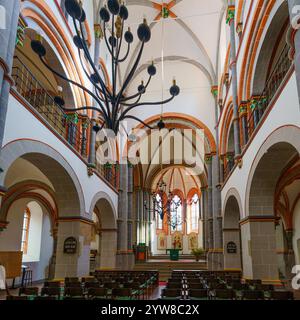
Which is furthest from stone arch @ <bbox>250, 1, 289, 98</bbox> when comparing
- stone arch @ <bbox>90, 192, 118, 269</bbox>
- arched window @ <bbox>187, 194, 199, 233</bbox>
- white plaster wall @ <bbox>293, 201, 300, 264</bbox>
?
arched window @ <bbox>187, 194, 199, 233</bbox>

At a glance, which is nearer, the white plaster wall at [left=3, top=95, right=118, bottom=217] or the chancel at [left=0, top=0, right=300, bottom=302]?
Answer: the chancel at [left=0, top=0, right=300, bottom=302]

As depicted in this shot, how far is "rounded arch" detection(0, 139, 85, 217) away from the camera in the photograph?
7625mm

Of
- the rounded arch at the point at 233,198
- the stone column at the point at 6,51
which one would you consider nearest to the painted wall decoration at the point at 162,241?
the rounded arch at the point at 233,198

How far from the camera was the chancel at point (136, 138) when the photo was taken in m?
6.99

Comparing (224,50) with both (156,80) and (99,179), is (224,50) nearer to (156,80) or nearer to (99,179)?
(156,80)

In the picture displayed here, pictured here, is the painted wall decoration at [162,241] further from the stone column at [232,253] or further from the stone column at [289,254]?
the stone column at [232,253]

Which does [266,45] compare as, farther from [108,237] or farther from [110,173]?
[108,237]

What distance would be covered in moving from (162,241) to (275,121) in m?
26.5

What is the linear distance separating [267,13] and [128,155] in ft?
42.1

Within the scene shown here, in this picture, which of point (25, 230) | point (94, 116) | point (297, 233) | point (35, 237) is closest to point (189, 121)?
point (94, 116)

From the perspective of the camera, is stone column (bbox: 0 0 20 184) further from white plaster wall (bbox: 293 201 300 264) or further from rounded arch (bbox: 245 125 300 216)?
white plaster wall (bbox: 293 201 300 264)

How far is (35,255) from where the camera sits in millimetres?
17766

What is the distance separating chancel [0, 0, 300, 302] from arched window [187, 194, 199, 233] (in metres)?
7.92
